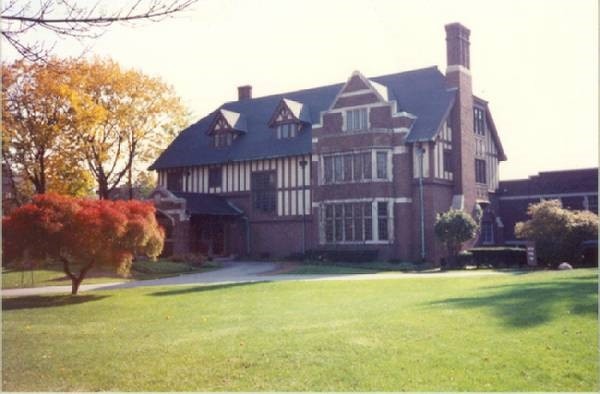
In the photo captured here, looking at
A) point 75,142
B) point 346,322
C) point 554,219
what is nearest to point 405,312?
point 346,322

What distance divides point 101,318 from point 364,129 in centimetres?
2160

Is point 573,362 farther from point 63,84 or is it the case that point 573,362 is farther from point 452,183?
point 63,84

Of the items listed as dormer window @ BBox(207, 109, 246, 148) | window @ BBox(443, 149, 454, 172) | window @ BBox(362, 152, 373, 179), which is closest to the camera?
window @ BBox(362, 152, 373, 179)

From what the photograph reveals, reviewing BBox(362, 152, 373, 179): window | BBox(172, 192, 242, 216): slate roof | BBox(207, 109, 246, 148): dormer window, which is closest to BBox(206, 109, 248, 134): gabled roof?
BBox(207, 109, 246, 148): dormer window

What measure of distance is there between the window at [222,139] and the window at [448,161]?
50.3ft

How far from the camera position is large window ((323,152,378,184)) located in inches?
1271

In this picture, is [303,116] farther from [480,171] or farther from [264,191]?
[480,171]

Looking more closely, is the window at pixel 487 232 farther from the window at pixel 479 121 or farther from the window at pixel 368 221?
the window at pixel 368 221

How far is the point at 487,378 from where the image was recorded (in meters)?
7.48

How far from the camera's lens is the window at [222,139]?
41338 millimetres

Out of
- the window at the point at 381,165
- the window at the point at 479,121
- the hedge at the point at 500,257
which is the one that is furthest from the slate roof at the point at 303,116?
the hedge at the point at 500,257

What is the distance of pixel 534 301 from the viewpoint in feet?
41.7

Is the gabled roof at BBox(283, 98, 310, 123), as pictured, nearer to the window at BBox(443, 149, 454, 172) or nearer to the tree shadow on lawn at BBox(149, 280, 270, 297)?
the window at BBox(443, 149, 454, 172)

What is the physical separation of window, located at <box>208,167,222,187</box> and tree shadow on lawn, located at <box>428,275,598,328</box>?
2675 centimetres
